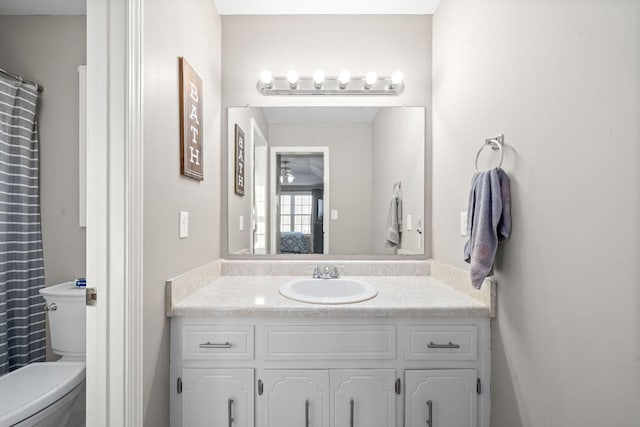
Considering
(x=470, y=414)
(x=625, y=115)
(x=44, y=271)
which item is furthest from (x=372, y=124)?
(x=44, y=271)

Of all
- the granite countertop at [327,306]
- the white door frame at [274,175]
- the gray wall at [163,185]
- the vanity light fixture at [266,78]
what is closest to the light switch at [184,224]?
the gray wall at [163,185]

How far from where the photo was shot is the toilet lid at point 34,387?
3.69ft

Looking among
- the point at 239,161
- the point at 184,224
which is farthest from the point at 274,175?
the point at 184,224

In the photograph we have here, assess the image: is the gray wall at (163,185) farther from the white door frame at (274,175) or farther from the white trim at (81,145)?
the white trim at (81,145)

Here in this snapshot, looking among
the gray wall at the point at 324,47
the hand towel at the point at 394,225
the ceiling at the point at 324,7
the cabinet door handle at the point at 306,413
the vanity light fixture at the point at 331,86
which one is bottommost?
the cabinet door handle at the point at 306,413

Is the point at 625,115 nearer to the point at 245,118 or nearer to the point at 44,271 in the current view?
the point at 245,118

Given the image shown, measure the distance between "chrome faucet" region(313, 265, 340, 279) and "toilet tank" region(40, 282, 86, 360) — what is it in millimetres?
→ 1264

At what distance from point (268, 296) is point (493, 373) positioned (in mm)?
1047

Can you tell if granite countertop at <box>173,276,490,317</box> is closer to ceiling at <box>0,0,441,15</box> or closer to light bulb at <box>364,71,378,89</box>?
light bulb at <box>364,71,378,89</box>

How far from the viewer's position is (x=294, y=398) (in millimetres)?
1269

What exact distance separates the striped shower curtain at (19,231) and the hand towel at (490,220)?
95.0 inches

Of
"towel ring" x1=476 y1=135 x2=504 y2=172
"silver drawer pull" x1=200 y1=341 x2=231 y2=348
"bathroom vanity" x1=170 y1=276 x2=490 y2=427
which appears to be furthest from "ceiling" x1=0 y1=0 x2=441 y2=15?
"silver drawer pull" x1=200 y1=341 x2=231 y2=348

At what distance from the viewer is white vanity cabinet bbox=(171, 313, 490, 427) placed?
1265 millimetres

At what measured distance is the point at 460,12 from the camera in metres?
1.52
